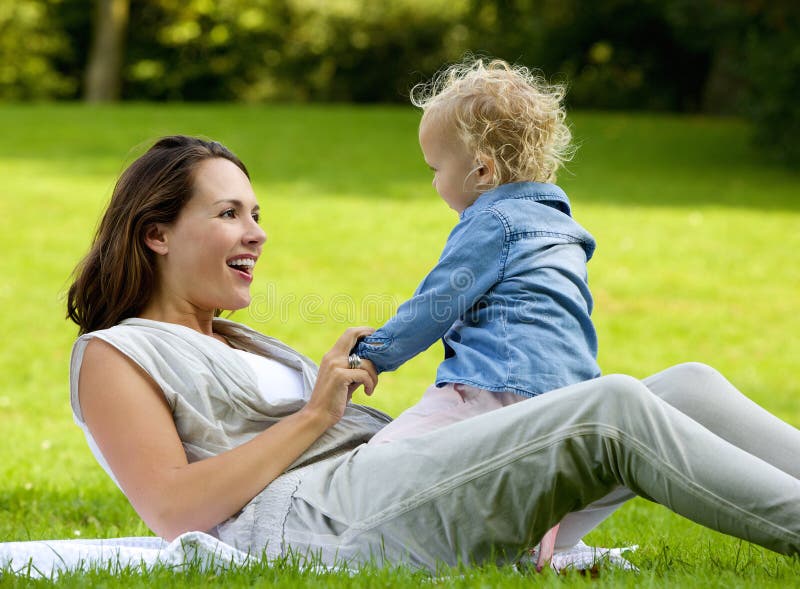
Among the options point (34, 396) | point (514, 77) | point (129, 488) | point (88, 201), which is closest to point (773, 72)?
point (88, 201)

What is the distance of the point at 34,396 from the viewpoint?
781 cm

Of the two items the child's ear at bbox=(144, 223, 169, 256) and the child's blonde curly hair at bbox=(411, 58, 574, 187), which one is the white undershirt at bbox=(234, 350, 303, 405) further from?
the child's blonde curly hair at bbox=(411, 58, 574, 187)

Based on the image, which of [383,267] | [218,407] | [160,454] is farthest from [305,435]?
[383,267]

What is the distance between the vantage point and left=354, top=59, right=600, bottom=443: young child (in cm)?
310

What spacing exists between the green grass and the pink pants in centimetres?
23

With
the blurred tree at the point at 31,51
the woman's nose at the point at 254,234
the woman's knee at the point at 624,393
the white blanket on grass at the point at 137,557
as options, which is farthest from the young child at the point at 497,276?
the blurred tree at the point at 31,51

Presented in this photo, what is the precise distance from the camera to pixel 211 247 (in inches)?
134

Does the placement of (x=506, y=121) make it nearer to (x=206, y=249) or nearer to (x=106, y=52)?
(x=206, y=249)

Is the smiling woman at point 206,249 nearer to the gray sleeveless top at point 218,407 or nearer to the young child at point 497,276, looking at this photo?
the gray sleeveless top at point 218,407

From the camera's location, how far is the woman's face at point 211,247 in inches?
134

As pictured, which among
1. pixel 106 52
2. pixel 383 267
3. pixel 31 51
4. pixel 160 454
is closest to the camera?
pixel 160 454

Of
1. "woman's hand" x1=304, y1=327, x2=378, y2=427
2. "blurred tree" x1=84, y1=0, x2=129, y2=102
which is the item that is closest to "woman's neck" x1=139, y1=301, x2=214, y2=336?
"woman's hand" x1=304, y1=327, x2=378, y2=427

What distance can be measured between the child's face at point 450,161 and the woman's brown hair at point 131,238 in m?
0.70

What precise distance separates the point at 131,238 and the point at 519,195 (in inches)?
46.2
